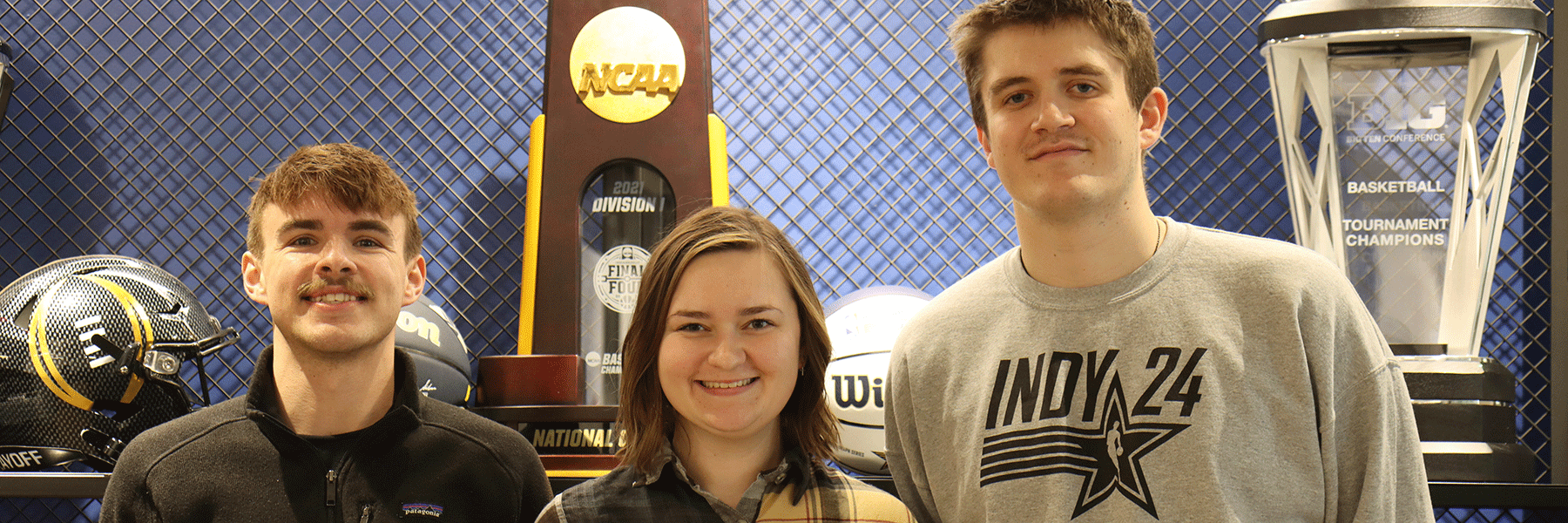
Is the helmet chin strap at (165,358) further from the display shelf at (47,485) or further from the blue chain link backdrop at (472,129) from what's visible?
the blue chain link backdrop at (472,129)

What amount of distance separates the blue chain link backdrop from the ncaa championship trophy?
1.51ft

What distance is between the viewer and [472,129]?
2475mm

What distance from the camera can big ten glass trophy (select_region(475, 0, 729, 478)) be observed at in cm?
193

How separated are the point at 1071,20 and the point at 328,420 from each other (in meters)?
0.93

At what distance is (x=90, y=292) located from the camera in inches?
75.1

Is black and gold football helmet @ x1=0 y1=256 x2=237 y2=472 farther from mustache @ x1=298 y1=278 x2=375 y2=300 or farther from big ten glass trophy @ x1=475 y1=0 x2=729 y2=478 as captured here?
mustache @ x1=298 y1=278 x2=375 y2=300

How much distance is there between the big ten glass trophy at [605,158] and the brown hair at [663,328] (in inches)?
30.7

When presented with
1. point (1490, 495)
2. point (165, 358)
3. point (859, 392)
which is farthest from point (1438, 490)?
point (165, 358)

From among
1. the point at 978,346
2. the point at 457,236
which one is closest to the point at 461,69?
the point at 457,236

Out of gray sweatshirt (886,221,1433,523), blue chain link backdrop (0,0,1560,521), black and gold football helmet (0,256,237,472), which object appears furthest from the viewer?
blue chain link backdrop (0,0,1560,521)

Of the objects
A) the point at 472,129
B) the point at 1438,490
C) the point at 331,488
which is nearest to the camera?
the point at 331,488

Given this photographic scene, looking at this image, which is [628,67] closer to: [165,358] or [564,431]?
[564,431]

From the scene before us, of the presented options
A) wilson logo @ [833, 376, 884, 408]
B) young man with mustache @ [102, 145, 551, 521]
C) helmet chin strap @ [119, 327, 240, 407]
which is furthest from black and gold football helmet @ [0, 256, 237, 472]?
wilson logo @ [833, 376, 884, 408]

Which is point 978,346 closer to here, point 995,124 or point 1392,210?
point 995,124
